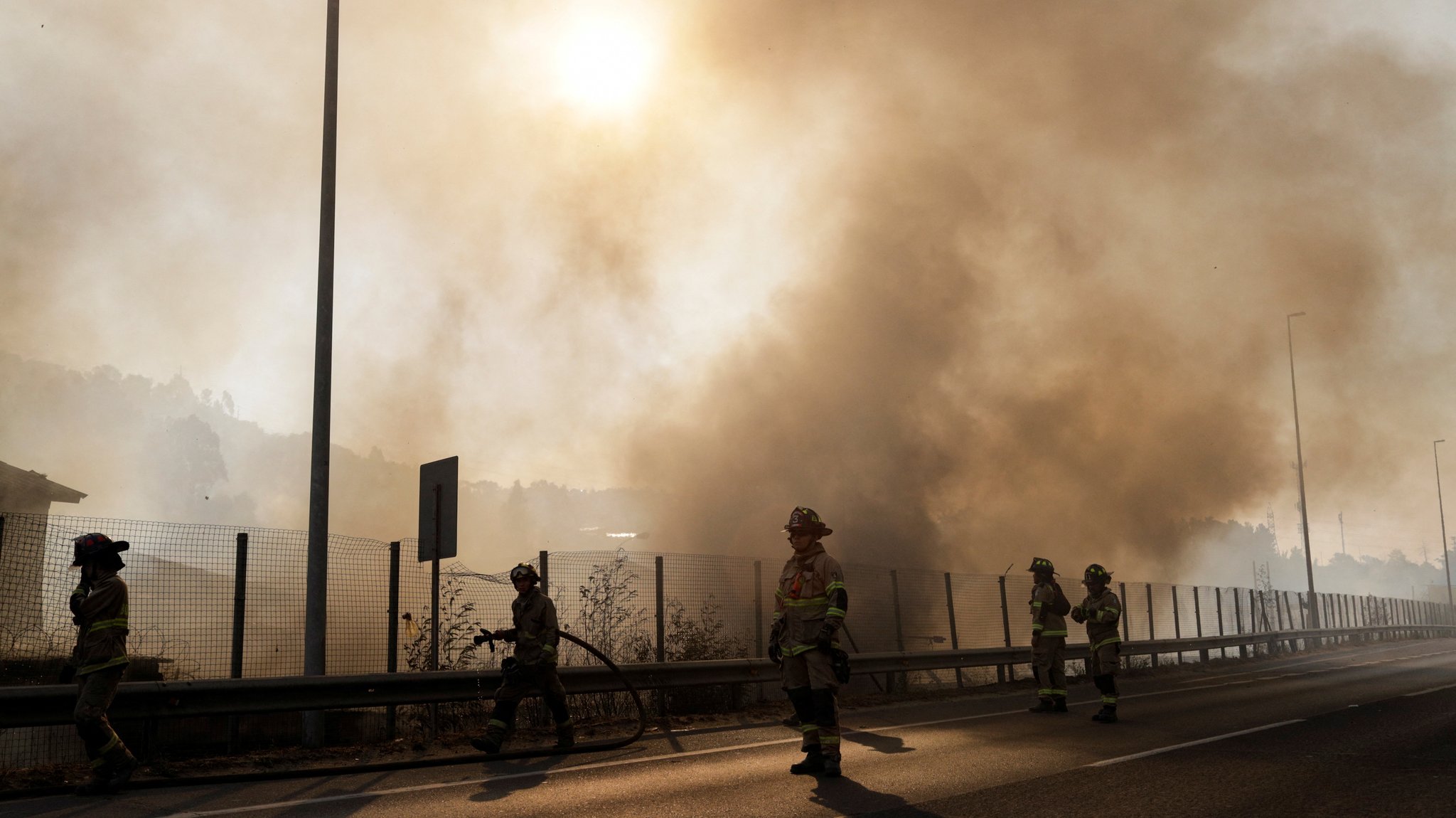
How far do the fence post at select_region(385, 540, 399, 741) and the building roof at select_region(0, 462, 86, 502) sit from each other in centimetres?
1641

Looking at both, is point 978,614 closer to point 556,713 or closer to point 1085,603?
point 1085,603

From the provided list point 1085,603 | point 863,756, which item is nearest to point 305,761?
point 863,756

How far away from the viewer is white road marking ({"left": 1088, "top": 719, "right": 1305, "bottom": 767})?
22.9 feet

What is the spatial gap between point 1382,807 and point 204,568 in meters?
10.2

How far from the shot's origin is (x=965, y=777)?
253 inches

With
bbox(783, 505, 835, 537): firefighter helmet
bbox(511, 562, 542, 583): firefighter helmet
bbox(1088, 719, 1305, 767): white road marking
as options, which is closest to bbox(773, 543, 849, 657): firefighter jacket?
bbox(783, 505, 835, 537): firefighter helmet

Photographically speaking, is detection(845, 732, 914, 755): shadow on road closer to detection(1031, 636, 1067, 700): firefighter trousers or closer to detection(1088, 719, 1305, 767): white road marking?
detection(1088, 719, 1305, 767): white road marking

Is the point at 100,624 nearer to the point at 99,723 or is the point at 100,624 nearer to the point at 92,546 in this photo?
the point at 92,546

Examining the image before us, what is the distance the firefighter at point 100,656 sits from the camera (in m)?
6.29

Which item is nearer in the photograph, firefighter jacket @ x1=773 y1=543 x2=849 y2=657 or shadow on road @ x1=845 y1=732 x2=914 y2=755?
firefighter jacket @ x1=773 y1=543 x2=849 y2=657

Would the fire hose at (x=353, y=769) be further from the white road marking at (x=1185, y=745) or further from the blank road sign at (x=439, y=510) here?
the white road marking at (x=1185, y=745)

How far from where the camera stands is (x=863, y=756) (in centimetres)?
760

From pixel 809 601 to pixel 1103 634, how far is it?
5.34 m

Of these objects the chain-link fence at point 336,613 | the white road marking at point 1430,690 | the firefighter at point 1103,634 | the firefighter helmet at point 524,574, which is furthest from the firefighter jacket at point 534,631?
the white road marking at point 1430,690
